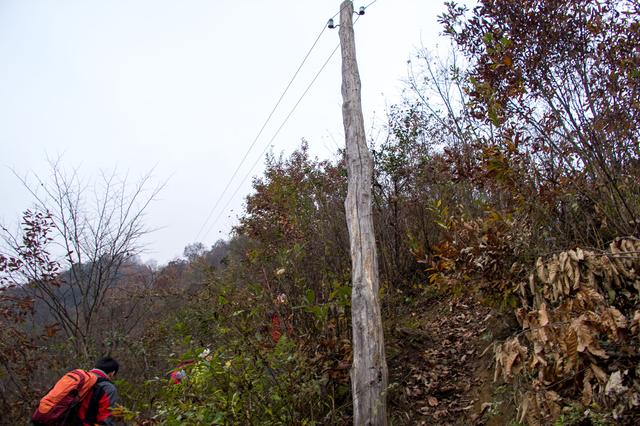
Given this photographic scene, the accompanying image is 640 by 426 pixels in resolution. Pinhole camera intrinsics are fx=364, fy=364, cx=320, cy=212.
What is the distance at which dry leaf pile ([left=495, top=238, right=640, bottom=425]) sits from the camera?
1.77 m

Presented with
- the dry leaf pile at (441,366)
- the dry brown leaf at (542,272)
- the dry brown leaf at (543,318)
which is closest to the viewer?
the dry brown leaf at (543,318)

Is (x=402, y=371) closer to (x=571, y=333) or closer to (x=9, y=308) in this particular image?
(x=571, y=333)

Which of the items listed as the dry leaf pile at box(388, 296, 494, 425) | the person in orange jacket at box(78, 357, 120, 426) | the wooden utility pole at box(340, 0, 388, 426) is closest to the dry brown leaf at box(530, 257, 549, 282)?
the dry leaf pile at box(388, 296, 494, 425)

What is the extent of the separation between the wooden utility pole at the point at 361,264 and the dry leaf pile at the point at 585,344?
4.24ft

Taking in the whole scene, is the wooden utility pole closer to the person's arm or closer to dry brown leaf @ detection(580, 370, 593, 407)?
dry brown leaf @ detection(580, 370, 593, 407)

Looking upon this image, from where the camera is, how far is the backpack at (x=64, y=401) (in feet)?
10.1

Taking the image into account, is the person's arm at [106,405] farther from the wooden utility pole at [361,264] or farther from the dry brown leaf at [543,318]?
the dry brown leaf at [543,318]

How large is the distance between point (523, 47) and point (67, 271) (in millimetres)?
6975

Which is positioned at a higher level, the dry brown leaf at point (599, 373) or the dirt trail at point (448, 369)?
the dry brown leaf at point (599, 373)

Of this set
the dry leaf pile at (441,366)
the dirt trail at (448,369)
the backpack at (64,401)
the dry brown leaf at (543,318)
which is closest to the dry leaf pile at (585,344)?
the dry brown leaf at (543,318)

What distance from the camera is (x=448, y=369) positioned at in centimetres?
381

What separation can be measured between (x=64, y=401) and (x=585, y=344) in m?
3.87

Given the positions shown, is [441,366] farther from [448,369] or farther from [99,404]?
[99,404]

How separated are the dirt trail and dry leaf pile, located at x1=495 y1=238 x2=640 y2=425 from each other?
2.79ft
